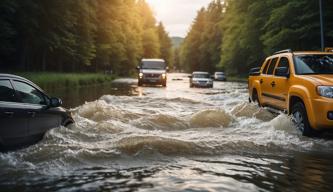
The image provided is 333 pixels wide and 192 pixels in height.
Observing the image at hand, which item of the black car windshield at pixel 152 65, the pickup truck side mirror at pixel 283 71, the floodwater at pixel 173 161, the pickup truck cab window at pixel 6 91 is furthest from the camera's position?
the black car windshield at pixel 152 65

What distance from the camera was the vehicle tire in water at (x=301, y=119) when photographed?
9.80 meters

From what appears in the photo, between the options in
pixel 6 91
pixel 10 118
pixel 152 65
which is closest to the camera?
pixel 10 118

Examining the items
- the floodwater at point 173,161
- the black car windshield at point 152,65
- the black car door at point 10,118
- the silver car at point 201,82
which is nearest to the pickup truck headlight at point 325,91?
the floodwater at point 173,161

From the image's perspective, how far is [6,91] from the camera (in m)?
7.39

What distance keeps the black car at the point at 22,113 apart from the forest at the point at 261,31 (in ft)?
92.6

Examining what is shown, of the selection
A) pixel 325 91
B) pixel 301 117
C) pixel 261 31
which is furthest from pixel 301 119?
pixel 261 31

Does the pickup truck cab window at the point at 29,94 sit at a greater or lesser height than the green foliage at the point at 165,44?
lesser

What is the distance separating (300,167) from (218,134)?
3.30m

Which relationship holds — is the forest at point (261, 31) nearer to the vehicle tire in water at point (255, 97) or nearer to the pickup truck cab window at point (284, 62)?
the vehicle tire in water at point (255, 97)

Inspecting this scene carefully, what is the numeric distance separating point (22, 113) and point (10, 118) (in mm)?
356

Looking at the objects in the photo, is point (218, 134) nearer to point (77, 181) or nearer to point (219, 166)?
point (219, 166)

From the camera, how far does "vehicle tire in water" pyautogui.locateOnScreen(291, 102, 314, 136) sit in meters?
9.80

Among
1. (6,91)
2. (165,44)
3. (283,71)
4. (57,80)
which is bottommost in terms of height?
(57,80)

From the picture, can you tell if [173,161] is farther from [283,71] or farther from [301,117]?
[283,71]
